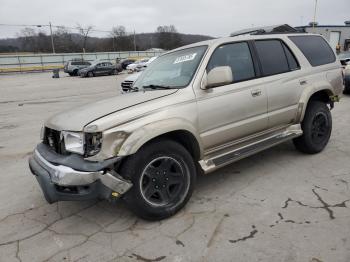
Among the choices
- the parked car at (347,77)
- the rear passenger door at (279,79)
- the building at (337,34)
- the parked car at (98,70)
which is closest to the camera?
the rear passenger door at (279,79)

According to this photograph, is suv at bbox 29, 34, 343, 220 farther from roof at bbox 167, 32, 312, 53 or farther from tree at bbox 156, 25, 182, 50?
tree at bbox 156, 25, 182, 50

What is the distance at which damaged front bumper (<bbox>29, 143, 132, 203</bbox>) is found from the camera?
300 centimetres

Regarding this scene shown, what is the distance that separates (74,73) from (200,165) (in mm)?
34655

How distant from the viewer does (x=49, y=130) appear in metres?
3.71

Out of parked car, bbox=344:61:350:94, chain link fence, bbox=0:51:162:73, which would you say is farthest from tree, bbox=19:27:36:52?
parked car, bbox=344:61:350:94

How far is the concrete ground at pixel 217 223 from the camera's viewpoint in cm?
291

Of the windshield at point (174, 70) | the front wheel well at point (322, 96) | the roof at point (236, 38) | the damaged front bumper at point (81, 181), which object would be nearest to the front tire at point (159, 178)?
the damaged front bumper at point (81, 181)

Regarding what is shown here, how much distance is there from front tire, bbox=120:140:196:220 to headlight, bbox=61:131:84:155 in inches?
17.5

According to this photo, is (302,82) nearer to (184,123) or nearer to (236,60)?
(236,60)

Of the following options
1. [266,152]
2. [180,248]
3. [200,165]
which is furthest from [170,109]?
[266,152]

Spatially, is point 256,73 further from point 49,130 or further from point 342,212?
point 49,130

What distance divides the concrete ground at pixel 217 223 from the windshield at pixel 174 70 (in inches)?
54.1

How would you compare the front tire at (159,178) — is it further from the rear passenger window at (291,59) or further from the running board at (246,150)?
the rear passenger window at (291,59)

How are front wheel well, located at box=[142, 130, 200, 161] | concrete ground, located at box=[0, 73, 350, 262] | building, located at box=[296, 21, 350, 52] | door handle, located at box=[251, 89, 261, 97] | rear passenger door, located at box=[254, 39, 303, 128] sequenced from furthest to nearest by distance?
building, located at box=[296, 21, 350, 52], rear passenger door, located at box=[254, 39, 303, 128], door handle, located at box=[251, 89, 261, 97], front wheel well, located at box=[142, 130, 200, 161], concrete ground, located at box=[0, 73, 350, 262]
